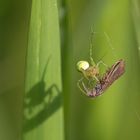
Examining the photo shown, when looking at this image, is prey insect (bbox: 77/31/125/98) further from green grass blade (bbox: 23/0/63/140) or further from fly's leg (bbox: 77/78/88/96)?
green grass blade (bbox: 23/0/63/140)

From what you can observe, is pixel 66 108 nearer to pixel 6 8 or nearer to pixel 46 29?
pixel 46 29

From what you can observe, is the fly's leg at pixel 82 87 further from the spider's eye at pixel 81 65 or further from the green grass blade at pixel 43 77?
the green grass blade at pixel 43 77

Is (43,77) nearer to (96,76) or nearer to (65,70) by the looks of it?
(65,70)

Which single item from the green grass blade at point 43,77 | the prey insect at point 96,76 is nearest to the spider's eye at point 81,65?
the prey insect at point 96,76

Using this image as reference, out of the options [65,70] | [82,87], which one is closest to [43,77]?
[65,70]

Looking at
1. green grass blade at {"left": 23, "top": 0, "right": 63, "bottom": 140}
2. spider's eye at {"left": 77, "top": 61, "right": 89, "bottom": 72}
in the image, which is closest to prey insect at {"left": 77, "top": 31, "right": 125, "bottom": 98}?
spider's eye at {"left": 77, "top": 61, "right": 89, "bottom": 72}

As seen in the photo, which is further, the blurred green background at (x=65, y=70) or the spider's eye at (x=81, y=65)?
the spider's eye at (x=81, y=65)
